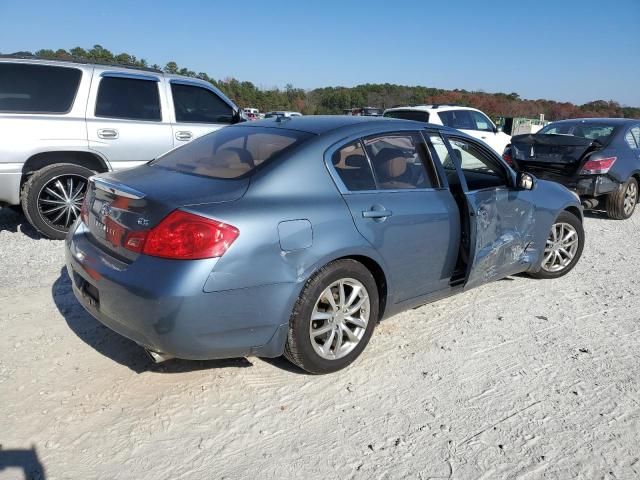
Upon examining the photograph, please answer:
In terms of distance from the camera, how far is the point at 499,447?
2572 mm

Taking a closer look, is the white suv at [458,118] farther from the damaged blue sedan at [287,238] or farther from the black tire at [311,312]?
the black tire at [311,312]

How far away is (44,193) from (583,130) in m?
7.85

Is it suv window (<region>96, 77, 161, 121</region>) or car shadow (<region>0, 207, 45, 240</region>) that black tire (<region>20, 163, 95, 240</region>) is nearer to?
car shadow (<region>0, 207, 45, 240</region>)

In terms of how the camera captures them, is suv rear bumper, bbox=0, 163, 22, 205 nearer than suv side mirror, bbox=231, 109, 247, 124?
Yes

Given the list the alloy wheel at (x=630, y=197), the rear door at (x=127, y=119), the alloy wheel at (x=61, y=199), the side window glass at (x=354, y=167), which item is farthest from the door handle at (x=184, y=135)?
the alloy wheel at (x=630, y=197)

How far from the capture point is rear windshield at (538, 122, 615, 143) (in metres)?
8.01

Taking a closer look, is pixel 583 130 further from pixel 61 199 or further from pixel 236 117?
pixel 61 199

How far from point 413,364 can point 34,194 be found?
175 inches

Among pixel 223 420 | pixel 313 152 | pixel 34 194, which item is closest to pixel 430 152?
pixel 313 152

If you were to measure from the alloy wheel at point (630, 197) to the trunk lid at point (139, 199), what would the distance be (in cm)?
718

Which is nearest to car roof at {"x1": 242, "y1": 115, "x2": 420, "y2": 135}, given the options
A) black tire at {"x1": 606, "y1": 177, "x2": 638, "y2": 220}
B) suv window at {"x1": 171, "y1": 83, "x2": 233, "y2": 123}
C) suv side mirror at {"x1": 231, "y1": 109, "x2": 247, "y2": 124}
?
suv window at {"x1": 171, "y1": 83, "x2": 233, "y2": 123}

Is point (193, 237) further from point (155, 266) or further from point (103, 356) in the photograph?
point (103, 356)

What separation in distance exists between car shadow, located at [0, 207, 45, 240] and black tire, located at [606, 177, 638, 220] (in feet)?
25.6

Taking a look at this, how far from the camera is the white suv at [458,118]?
34.4ft
